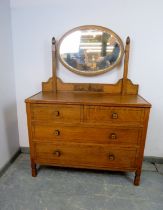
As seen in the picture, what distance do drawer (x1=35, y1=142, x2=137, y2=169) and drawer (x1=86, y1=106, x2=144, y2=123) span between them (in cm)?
30

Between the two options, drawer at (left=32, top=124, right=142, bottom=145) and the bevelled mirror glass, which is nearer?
drawer at (left=32, top=124, right=142, bottom=145)

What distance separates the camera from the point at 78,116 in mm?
1641

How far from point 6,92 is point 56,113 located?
2.47 feet

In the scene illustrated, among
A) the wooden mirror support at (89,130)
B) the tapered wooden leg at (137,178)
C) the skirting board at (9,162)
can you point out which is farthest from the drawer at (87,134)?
the skirting board at (9,162)

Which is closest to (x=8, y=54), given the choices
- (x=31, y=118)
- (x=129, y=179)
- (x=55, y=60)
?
(x=55, y=60)

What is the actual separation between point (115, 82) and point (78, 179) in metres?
1.18

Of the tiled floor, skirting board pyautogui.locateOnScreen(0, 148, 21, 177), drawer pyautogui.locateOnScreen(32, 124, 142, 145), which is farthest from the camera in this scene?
skirting board pyautogui.locateOnScreen(0, 148, 21, 177)

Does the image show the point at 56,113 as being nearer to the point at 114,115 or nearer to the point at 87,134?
the point at 87,134

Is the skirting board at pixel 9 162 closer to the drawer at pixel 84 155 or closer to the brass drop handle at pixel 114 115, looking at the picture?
the drawer at pixel 84 155

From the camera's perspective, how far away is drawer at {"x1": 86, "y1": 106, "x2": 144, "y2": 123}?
1.57 metres

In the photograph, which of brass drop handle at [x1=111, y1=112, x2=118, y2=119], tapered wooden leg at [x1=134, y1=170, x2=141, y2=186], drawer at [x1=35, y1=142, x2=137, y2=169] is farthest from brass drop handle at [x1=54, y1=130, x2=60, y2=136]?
tapered wooden leg at [x1=134, y1=170, x2=141, y2=186]

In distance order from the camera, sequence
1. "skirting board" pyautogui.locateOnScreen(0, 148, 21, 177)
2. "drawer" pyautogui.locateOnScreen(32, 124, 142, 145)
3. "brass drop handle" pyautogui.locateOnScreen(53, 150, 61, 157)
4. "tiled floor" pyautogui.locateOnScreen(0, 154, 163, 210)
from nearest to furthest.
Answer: "tiled floor" pyautogui.locateOnScreen(0, 154, 163, 210) → "drawer" pyautogui.locateOnScreen(32, 124, 142, 145) → "brass drop handle" pyautogui.locateOnScreen(53, 150, 61, 157) → "skirting board" pyautogui.locateOnScreen(0, 148, 21, 177)

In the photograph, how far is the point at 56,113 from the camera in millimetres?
1651

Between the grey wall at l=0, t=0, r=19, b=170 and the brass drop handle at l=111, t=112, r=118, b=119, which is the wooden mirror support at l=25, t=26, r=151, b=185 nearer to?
the brass drop handle at l=111, t=112, r=118, b=119
